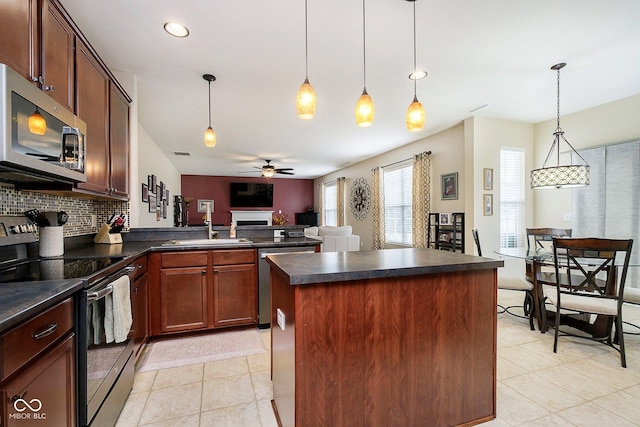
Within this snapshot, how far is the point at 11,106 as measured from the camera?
1253 mm

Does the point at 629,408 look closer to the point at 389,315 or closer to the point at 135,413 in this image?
the point at 389,315

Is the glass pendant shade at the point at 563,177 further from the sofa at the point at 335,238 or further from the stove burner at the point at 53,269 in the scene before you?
the stove burner at the point at 53,269

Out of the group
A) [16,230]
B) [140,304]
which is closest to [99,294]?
[16,230]

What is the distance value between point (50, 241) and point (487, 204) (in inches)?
196

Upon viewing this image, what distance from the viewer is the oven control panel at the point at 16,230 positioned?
1691 millimetres

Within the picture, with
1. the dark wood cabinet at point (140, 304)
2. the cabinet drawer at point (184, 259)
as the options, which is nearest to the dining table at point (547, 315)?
the cabinet drawer at point (184, 259)

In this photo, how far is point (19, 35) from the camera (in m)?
1.42

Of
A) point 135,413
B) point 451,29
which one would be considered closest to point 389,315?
point 135,413

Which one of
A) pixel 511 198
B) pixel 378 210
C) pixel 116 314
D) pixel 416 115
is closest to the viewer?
pixel 116 314

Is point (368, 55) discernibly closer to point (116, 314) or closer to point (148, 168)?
point (116, 314)

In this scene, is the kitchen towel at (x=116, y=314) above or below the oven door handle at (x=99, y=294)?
below

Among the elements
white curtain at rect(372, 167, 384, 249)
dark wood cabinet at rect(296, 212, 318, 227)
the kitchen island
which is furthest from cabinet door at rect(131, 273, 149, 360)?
dark wood cabinet at rect(296, 212, 318, 227)

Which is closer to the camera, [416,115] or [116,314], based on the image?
[116,314]

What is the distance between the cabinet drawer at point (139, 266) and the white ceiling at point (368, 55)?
178 cm
